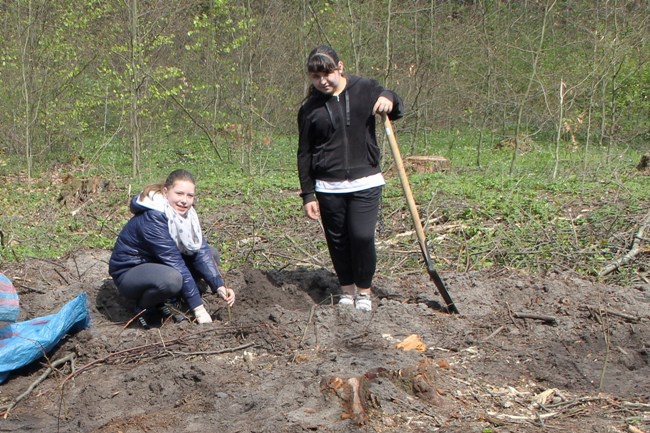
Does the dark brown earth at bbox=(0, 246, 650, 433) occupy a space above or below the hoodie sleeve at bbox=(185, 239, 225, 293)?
below

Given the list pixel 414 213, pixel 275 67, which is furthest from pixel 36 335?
pixel 275 67

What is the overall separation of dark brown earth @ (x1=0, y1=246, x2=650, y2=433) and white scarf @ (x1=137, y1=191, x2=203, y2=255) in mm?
559

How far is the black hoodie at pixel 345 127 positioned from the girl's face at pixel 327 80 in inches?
2.7

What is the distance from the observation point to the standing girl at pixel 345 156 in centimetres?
486

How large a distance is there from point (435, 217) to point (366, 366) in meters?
4.21

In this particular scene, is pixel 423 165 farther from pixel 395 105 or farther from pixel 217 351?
pixel 217 351

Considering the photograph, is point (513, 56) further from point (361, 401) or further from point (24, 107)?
point (361, 401)

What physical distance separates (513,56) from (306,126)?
11.8 metres

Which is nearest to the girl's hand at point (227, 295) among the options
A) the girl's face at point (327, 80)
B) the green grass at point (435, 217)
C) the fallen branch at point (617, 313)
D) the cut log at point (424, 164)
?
the green grass at point (435, 217)

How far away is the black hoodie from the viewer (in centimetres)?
486

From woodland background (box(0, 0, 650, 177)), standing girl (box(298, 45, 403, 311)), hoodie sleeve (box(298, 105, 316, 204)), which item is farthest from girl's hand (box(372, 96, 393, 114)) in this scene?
woodland background (box(0, 0, 650, 177))

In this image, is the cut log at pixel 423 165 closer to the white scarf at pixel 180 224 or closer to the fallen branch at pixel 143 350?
the white scarf at pixel 180 224

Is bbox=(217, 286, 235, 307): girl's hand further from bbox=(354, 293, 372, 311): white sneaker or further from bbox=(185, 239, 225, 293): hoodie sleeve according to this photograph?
bbox=(354, 293, 372, 311): white sneaker

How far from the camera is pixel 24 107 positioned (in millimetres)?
13797
